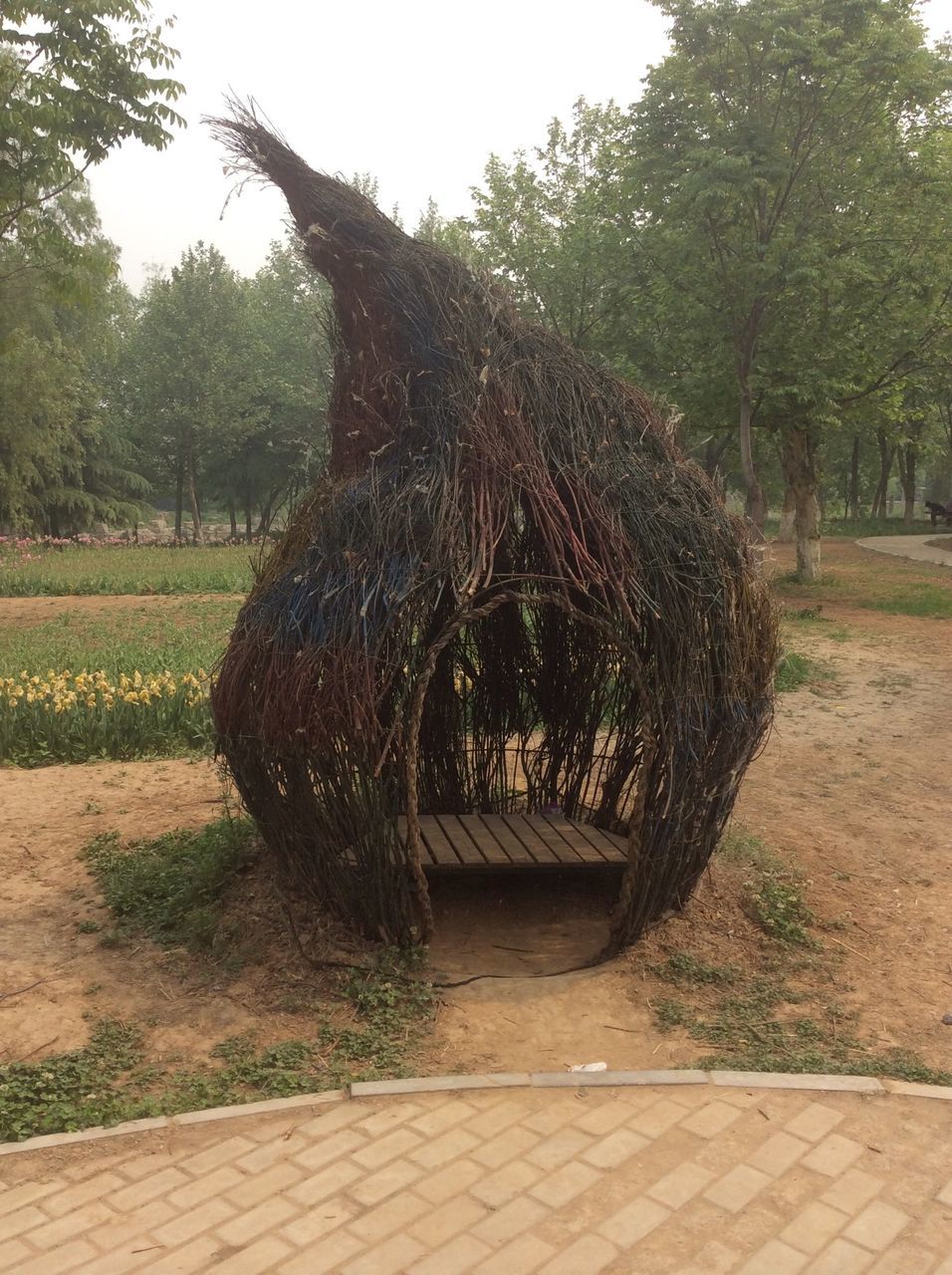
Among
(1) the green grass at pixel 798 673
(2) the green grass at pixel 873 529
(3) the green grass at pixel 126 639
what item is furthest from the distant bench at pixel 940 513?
(1) the green grass at pixel 798 673

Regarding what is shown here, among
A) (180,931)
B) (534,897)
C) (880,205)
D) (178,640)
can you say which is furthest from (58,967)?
(880,205)

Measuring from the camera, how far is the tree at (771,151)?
14.0 m

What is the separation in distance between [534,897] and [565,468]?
229cm

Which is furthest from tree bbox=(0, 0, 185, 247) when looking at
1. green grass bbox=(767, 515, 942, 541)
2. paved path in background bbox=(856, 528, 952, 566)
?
green grass bbox=(767, 515, 942, 541)

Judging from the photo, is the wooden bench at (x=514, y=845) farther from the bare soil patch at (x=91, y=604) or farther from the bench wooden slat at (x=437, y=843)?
the bare soil patch at (x=91, y=604)

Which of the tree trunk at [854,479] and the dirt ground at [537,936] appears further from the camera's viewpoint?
the tree trunk at [854,479]

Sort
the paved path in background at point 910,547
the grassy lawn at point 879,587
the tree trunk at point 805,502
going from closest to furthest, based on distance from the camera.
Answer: the grassy lawn at point 879,587 < the tree trunk at point 805,502 < the paved path in background at point 910,547

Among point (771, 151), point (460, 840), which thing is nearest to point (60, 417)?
point (771, 151)

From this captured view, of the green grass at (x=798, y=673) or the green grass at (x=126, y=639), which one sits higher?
the green grass at (x=126, y=639)

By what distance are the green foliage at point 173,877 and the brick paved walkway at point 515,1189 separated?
1.63 metres

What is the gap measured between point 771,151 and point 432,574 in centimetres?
1300

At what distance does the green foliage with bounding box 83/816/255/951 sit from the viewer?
→ 4.84 metres

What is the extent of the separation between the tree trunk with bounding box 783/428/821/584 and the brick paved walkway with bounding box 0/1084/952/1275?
17027 mm

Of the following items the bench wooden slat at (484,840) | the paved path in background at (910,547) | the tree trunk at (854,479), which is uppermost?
the tree trunk at (854,479)
